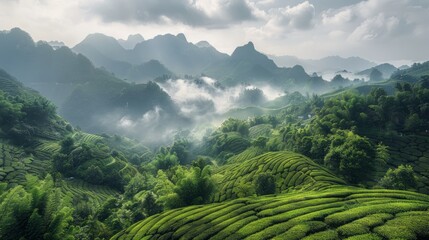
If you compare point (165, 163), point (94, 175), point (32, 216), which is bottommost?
point (165, 163)

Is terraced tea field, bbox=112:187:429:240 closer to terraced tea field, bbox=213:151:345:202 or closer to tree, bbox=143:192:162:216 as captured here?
tree, bbox=143:192:162:216

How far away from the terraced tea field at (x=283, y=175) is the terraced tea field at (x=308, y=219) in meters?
14.2

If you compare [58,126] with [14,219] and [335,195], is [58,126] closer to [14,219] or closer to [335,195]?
[14,219]

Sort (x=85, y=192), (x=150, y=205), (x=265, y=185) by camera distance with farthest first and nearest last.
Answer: (x=85, y=192) → (x=150, y=205) → (x=265, y=185)

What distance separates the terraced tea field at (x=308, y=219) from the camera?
587 inches

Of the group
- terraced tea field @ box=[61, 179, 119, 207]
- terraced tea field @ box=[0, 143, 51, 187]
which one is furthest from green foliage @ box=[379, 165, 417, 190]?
terraced tea field @ box=[0, 143, 51, 187]

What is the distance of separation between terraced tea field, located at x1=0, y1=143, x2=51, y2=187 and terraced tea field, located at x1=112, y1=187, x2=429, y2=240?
153 feet

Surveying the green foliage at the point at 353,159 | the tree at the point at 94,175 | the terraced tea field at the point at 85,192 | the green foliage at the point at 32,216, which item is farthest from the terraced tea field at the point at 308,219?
the tree at the point at 94,175

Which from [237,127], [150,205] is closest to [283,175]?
[150,205]

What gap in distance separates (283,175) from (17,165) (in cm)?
6043

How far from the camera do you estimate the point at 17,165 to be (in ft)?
213

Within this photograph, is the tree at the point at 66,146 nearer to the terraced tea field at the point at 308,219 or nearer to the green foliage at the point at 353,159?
the terraced tea field at the point at 308,219

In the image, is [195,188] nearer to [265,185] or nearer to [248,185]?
[248,185]

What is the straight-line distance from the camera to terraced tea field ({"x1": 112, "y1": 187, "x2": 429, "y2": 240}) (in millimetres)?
14922
